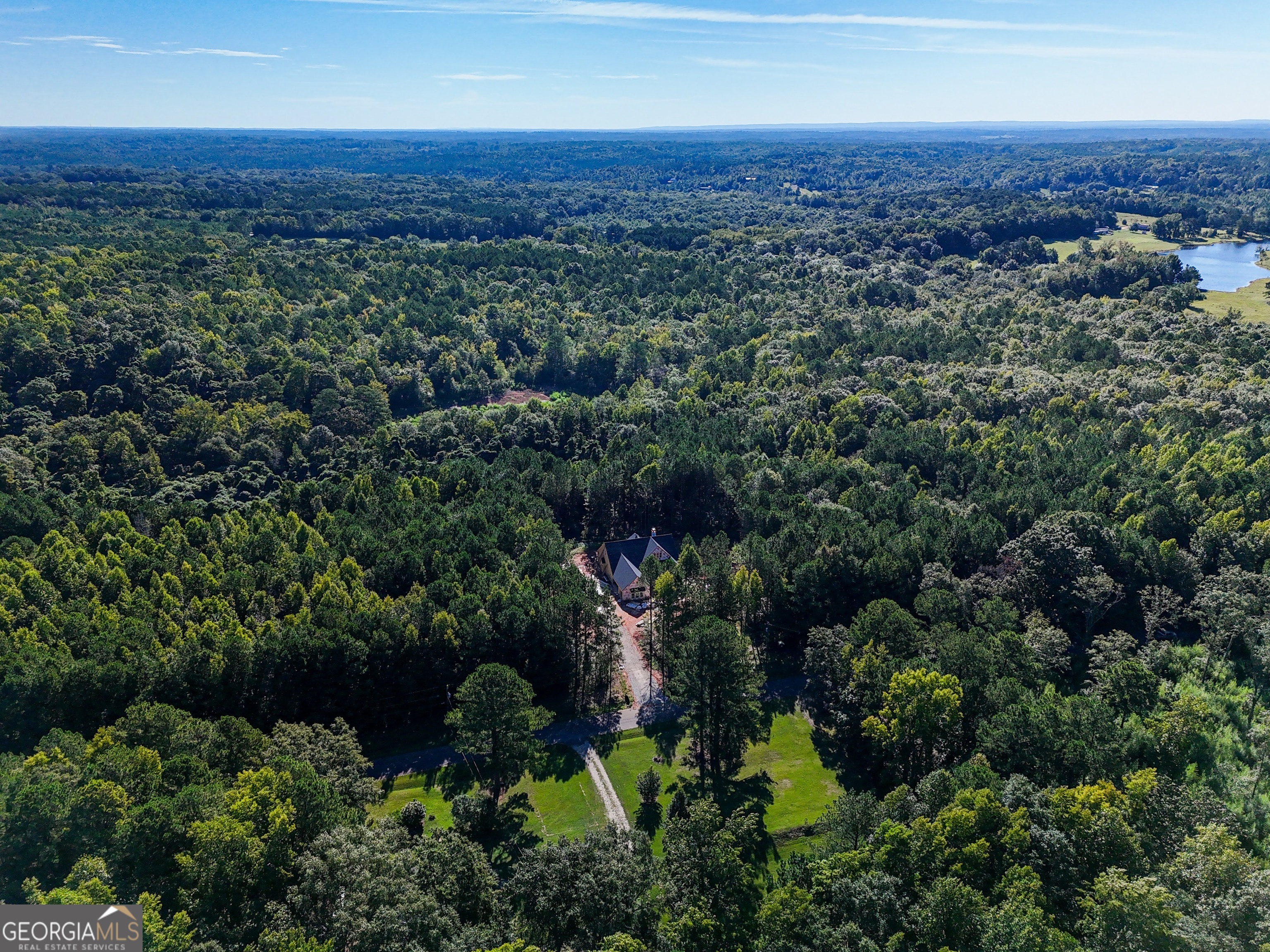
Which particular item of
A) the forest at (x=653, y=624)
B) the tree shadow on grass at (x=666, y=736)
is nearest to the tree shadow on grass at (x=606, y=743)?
the tree shadow on grass at (x=666, y=736)

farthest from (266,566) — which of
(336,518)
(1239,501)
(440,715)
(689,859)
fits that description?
(1239,501)

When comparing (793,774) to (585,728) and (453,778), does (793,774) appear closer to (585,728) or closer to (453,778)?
(585,728)

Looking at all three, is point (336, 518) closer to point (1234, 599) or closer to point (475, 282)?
point (1234, 599)

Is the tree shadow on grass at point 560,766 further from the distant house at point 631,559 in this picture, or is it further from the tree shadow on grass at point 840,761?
the distant house at point 631,559

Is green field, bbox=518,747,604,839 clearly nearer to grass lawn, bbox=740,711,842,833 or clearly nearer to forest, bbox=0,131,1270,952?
forest, bbox=0,131,1270,952

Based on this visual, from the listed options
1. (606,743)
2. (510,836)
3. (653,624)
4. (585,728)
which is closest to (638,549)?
(653,624)

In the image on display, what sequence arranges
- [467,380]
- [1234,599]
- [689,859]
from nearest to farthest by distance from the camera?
[689,859], [1234,599], [467,380]

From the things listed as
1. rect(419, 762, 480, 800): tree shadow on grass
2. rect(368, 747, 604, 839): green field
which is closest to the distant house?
rect(368, 747, 604, 839): green field
